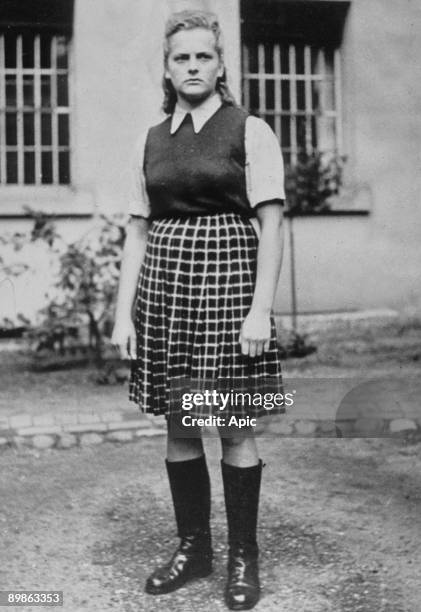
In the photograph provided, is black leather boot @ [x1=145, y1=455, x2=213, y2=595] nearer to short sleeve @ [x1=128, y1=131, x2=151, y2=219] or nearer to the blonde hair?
short sleeve @ [x1=128, y1=131, x2=151, y2=219]

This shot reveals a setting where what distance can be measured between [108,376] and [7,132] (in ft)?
9.86

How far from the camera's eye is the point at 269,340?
7.83ft

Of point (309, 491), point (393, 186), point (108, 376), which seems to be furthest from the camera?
point (393, 186)

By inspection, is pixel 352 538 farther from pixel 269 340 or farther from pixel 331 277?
pixel 331 277

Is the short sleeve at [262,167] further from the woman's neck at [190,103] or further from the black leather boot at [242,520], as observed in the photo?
the black leather boot at [242,520]

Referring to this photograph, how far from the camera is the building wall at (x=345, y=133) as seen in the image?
675 centimetres

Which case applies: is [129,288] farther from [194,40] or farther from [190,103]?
[194,40]

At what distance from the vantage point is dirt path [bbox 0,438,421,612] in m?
2.44

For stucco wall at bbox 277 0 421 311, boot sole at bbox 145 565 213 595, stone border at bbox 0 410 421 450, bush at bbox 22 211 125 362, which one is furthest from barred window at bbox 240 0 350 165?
boot sole at bbox 145 565 213 595

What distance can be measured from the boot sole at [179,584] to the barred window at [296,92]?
5.43 m

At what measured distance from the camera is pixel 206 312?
238 centimetres

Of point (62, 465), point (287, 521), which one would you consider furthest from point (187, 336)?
point (62, 465)

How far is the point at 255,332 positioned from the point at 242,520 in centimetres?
56

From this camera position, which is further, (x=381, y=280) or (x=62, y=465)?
(x=381, y=280)
